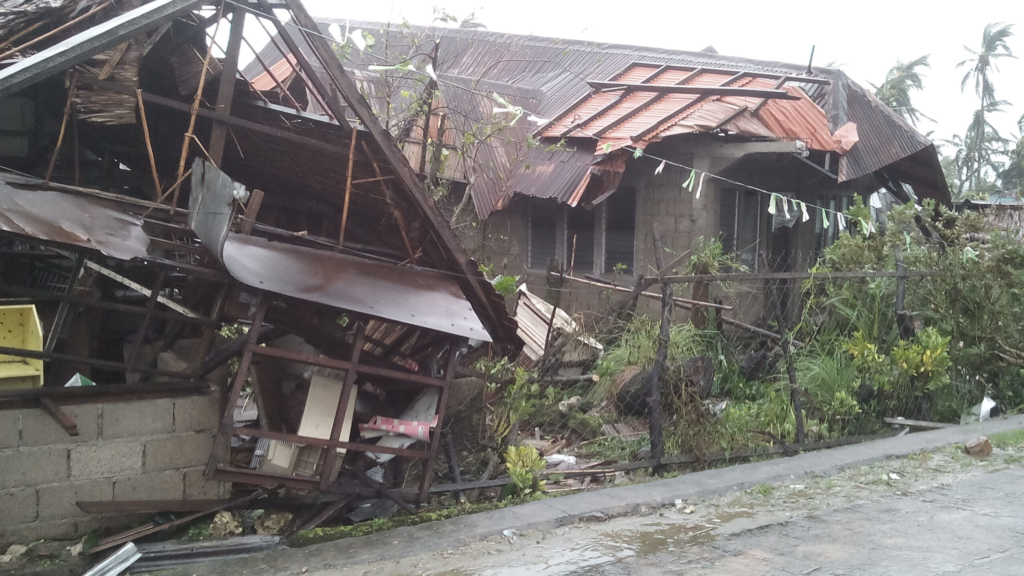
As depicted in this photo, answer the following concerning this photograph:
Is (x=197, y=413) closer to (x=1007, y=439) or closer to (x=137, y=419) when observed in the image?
(x=137, y=419)

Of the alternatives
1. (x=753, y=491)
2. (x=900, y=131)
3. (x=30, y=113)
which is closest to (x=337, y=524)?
(x=753, y=491)

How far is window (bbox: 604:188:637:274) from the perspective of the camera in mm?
10133

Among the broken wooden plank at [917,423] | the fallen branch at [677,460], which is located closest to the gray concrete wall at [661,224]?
the broken wooden plank at [917,423]

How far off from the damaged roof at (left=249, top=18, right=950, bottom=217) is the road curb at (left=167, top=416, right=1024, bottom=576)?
4031 millimetres

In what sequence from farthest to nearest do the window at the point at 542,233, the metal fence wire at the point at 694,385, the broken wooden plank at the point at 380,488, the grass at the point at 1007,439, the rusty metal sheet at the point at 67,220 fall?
the window at the point at 542,233 < the grass at the point at 1007,439 < the metal fence wire at the point at 694,385 < the broken wooden plank at the point at 380,488 < the rusty metal sheet at the point at 67,220

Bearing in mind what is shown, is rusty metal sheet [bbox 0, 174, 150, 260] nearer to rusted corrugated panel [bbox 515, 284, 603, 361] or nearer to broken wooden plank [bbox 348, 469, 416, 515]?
broken wooden plank [bbox 348, 469, 416, 515]

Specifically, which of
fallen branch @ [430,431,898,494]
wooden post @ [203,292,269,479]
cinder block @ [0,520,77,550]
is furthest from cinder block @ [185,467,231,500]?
fallen branch @ [430,431,898,494]

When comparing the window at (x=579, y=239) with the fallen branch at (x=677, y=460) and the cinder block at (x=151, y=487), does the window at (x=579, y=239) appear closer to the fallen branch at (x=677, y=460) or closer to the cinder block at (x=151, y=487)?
the fallen branch at (x=677, y=460)

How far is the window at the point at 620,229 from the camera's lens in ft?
33.2

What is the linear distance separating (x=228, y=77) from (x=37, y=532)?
9.76 ft

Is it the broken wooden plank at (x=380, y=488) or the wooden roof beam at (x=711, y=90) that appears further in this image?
the wooden roof beam at (x=711, y=90)

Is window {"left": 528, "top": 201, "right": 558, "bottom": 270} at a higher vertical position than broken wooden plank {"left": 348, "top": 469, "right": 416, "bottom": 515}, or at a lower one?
higher

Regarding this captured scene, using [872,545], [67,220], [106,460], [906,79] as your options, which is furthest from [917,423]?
[906,79]

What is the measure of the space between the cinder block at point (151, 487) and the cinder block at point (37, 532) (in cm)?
30
